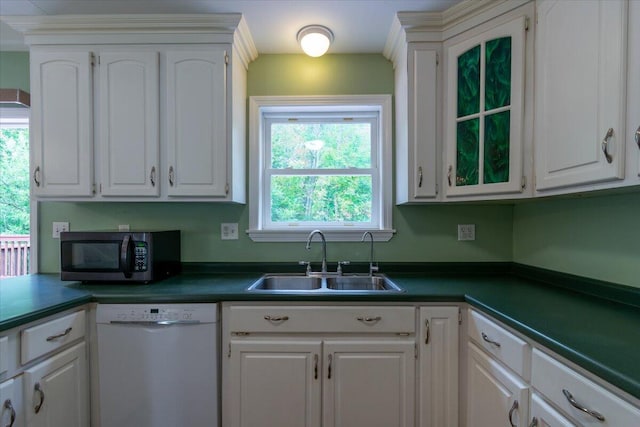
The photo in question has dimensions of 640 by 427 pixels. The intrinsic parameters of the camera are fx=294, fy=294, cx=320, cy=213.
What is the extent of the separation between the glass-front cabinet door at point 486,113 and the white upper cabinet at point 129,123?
5.71 ft

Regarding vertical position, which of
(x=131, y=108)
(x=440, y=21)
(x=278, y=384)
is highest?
(x=440, y=21)

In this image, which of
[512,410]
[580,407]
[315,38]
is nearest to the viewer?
[580,407]

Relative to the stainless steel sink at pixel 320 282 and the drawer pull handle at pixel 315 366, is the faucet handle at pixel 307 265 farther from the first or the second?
the drawer pull handle at pixel 315 366

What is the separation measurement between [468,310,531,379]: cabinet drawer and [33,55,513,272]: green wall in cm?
70

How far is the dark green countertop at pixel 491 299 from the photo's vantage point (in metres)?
0.86

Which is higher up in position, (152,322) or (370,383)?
(152,322)

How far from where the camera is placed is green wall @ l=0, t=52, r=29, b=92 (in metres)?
2.08

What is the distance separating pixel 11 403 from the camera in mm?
1140

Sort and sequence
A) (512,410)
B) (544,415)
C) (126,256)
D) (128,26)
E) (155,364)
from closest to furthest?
(544,415) < (512,410) < (155,364) < (126,256) < (128,26)

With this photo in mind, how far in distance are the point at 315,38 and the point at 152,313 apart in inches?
71.5

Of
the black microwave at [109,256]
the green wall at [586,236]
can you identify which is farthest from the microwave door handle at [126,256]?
the green wall at [586,236]

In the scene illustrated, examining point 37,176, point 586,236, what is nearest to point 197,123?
point 37,176

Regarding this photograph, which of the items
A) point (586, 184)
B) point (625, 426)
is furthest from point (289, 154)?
point (625, 426)

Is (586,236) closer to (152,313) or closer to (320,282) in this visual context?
(320,282)
